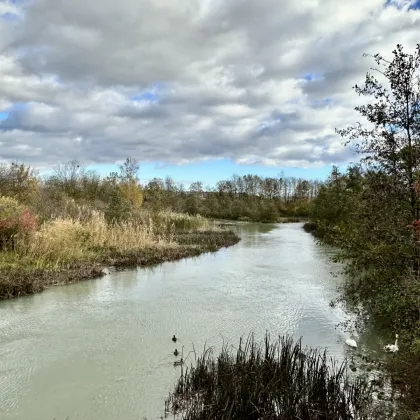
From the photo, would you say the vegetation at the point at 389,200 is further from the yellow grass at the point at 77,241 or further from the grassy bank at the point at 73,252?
the yellow grass at the point at 77,241

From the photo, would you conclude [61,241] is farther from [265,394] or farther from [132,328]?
[265,394]

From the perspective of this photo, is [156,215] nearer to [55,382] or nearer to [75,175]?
[75,175]

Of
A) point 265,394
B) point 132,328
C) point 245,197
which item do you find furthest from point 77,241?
point 245,197

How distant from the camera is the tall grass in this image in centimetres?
347

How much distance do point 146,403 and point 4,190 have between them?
16086 millimetres

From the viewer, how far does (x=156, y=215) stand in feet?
71.9

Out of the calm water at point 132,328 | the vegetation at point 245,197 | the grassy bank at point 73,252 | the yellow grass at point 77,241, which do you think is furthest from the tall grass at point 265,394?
the vegetation at point 245,197

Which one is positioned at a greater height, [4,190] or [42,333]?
[4,190]

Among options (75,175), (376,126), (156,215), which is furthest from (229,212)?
(376,126)

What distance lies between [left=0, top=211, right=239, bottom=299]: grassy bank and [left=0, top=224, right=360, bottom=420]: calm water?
1.80ft

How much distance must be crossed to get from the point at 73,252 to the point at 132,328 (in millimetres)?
5708

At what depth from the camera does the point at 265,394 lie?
3.65 metres

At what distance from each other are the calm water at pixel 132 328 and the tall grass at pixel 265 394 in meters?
0.40

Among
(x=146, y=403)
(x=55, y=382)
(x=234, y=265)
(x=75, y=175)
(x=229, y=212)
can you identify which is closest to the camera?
(x=146, y=403)
